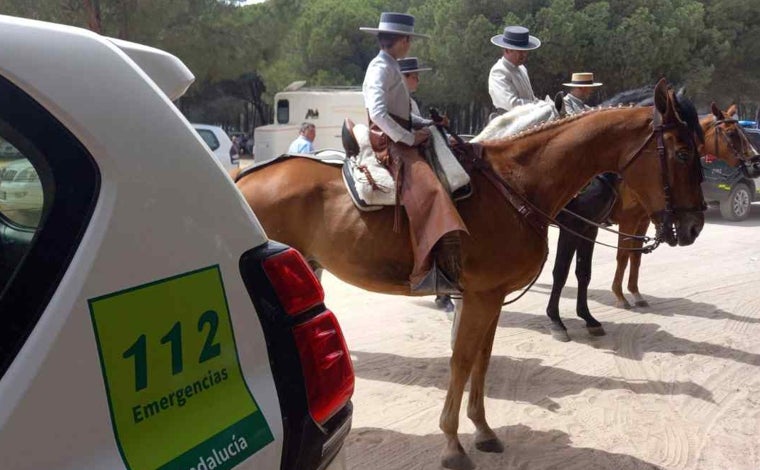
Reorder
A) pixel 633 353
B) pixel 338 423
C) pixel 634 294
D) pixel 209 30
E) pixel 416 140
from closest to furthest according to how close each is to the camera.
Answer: pixel 338 423 → pixel 416 140 → pixel 633 353 → pixel 634 294 → pixel 209 30

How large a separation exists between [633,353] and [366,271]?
3.18 metres

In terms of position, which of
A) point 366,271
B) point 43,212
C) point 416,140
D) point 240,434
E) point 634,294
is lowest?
point 634,294

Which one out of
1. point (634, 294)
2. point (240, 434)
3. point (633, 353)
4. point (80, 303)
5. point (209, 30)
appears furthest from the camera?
point (209, 30)

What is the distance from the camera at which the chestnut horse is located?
6.38 metres

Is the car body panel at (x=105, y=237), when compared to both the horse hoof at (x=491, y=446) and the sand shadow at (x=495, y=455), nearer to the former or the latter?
the sand shadow at (x=495, y=455)

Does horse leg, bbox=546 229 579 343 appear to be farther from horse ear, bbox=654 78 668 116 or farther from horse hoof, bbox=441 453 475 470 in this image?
horse hoof, bbox=441 453 475 470

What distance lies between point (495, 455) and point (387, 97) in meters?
2.42

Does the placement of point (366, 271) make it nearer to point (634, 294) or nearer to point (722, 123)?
point (634, 294)

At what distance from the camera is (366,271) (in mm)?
4562

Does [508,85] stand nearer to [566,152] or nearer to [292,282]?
[566,152]

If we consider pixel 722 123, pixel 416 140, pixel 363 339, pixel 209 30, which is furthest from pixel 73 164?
pixel 209 30

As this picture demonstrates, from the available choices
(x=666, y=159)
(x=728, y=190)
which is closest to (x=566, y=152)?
(x=666, y=159)

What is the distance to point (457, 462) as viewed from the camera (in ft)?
13.7

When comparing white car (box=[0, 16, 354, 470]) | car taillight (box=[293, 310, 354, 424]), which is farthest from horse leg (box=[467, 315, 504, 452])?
white car (box=[0, 16, 354, 470])
